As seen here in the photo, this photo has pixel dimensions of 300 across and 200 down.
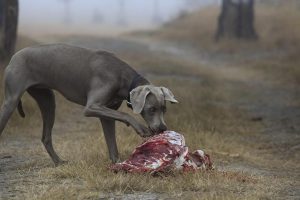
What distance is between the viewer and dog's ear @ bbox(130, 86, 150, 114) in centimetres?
612

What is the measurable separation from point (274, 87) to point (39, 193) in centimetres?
1059

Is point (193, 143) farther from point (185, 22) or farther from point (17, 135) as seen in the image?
point (185, 22)

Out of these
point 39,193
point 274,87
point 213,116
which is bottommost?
point 274,87

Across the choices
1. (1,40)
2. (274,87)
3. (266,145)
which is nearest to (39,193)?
(266,145)

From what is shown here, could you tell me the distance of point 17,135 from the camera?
8953 millimetres

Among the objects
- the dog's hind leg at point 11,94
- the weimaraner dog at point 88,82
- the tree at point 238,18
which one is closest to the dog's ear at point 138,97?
the weimaraner dog at point 88,82

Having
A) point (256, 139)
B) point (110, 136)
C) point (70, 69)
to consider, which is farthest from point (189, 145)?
point (70, 69)

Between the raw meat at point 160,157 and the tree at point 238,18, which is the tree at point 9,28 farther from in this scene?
the tree at point 238,18

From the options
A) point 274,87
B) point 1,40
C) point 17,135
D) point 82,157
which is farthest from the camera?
point 274,87

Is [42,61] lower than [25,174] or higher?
higher

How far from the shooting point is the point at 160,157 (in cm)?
607

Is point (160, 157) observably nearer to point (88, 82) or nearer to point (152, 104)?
point (152, 104)

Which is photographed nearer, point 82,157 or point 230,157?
point 82,157

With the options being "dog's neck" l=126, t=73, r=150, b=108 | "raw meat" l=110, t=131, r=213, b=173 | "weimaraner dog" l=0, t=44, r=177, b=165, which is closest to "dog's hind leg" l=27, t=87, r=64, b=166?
"weimaraner dog" l=0, t=44, r=177, b=165
